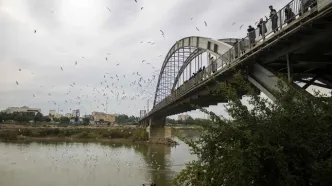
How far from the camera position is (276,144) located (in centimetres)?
666

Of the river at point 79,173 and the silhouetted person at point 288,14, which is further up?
the silhouetted person at point 288,14

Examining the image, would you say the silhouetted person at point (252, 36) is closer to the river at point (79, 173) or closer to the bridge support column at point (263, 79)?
the bridge support column at point (263, 79)

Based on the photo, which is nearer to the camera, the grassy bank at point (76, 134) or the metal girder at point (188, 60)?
the metal girder at point (188, 60)

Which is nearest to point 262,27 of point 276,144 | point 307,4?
point 307,4

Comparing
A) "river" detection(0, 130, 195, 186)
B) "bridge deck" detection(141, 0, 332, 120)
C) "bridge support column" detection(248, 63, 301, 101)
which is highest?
"bridge deck" detection(141, 0, 332, 120)

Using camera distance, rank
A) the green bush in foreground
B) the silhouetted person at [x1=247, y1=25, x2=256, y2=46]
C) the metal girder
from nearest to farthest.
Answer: the green bush in foreground, the silhouetted person at [x1=247, y1=25, x2=256, y2=46], the metal girder

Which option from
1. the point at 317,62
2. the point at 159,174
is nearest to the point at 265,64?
the point at 317,62

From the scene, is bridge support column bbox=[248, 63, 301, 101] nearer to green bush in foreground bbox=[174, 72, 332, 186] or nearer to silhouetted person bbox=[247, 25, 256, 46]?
silhouetted person bbox=[247, 25, 256, 46]

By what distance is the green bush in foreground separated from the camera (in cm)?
627

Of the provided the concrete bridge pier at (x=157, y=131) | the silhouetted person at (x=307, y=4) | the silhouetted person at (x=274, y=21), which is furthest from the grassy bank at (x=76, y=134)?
the silhouetted person at (x=307, y=4)

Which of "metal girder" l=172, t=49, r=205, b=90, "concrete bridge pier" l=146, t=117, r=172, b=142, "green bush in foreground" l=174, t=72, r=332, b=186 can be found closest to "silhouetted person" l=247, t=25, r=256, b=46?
"green bush in foreground" l=174, t=72, r=332, b=186

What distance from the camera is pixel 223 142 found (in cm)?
748

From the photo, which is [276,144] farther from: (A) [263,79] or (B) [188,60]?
(B) [188,60]

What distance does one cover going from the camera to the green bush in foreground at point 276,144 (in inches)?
247
